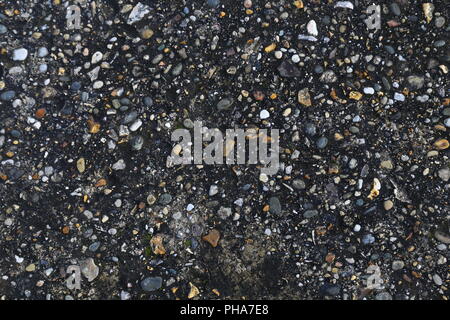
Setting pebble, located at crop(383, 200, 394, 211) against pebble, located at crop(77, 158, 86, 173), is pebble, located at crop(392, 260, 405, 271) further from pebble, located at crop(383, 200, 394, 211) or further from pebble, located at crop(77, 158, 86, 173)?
pebble, located at crop(77, 158, 86, 173)

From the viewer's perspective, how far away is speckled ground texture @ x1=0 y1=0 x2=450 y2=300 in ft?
8.45

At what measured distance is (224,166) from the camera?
105 inches

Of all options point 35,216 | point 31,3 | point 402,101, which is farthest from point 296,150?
point 31,3

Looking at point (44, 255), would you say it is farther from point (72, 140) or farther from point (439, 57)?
point (439, 57)

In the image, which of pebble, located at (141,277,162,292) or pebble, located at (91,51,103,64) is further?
pebble, located at (91,51,103,64)

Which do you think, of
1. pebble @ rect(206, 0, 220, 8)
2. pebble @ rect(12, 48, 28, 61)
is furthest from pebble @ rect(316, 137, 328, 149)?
pebble @ rect(12, 48, 28, 61)

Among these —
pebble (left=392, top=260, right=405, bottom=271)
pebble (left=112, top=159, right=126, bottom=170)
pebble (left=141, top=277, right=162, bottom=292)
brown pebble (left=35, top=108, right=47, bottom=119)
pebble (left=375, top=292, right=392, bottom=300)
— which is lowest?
pebble (left=375, top=292, right=392, bottom=300)

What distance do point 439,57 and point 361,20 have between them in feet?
1.49

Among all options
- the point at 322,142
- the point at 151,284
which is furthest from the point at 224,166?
the point at 151,284

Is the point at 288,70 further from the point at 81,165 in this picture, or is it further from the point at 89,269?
the point at 89,269

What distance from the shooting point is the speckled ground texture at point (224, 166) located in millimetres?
2574

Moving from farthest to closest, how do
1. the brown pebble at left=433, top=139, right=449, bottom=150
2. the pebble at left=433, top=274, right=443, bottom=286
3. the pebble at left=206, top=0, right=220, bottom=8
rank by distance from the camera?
the pebble at left=206, top=0, right=220, bottom=8, the brown pebble at left=433, top=139, right=449, bottom=150, the pebble at left=433, top=274, right=443, bottom=286

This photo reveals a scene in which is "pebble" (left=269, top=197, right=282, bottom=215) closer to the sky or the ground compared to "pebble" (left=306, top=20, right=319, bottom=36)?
closer to the ground

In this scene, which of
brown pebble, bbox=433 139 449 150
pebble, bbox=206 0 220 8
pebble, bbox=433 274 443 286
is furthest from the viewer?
pebble, bbox=206 0 220 8
